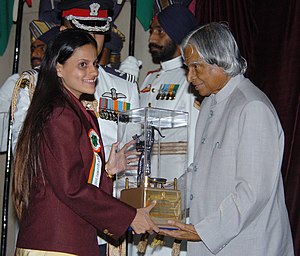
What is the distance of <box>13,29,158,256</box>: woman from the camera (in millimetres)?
2693

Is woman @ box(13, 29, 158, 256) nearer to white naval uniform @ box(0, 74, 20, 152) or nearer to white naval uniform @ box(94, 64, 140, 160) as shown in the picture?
white naval uniform @ box(94, 64, 140, 160)

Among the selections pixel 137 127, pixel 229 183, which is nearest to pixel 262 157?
pixel 229 183

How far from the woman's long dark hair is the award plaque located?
17.9 inches

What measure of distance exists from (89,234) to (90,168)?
26 cm

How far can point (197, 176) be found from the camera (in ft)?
10.1

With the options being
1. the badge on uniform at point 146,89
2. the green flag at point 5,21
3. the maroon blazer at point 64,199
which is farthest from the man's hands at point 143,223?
the green flag at point 5,21

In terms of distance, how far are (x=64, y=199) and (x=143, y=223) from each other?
37cm

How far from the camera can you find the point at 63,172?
8.80 feet

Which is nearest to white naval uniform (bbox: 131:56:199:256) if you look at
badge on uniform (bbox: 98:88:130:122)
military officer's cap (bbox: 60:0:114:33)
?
badge on uniform (bbox: 98:88:130:122)

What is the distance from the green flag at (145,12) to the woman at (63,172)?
6.95 feet

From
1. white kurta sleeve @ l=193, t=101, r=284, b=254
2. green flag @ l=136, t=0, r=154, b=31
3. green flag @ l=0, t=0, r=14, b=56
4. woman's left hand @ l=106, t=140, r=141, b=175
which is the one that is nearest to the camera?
white kurta sleeve @ l=193, t=101, r=284, b=254

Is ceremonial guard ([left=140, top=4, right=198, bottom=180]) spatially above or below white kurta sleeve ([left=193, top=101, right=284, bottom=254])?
above

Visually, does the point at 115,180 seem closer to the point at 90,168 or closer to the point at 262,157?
the point at 90,168

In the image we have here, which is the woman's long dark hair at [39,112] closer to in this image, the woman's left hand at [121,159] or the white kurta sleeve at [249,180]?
the woman's left hand at [121,159]
